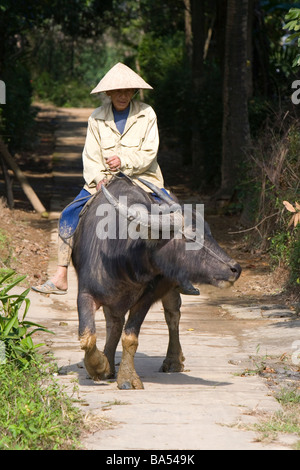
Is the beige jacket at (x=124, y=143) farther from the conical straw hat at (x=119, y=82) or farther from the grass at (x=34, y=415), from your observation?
the grass at (x=34, y=415)

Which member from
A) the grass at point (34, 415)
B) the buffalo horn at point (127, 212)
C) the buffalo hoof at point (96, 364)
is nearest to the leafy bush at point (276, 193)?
the buffalo hoof at point (96, 364)

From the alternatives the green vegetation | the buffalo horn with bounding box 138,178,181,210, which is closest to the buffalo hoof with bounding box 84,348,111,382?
the green vegetation

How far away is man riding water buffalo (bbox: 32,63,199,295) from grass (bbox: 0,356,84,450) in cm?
122

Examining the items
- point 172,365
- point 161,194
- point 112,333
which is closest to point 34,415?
point 112,333

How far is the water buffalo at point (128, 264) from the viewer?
542cm

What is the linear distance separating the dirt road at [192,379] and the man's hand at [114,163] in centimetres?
157

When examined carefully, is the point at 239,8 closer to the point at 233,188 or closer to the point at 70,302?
the point at 233,188

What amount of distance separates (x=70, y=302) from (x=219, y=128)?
829 centimetres

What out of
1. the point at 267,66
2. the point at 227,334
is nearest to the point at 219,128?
the point at 267,66

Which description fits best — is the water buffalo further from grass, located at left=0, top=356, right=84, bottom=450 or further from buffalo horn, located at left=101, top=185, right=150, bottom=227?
grass, located at left=0, top=356, right=84, bottom=450

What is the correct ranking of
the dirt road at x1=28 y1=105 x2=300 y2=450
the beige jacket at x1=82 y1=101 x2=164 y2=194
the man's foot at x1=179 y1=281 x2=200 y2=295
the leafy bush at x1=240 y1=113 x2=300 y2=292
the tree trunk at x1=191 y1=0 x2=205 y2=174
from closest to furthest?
the dirt road at x1=28 y1=105 x2=300 y2=450 → the man's foot at x1=179 y1=281 x2=200 y2=295 → the beige jacket at x1=82 y1=101 x2=164 y2=194 → the leafy bush at x1=240 y1=113 x2=300 y2=292 → the tree trunk at x1=191 y1=0 x2=205 y2=174

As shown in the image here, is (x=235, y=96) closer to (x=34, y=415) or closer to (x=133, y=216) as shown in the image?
(x=133, y=216)

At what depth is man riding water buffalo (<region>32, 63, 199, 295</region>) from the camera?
6137mm

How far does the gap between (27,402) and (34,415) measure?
0.59 ft
